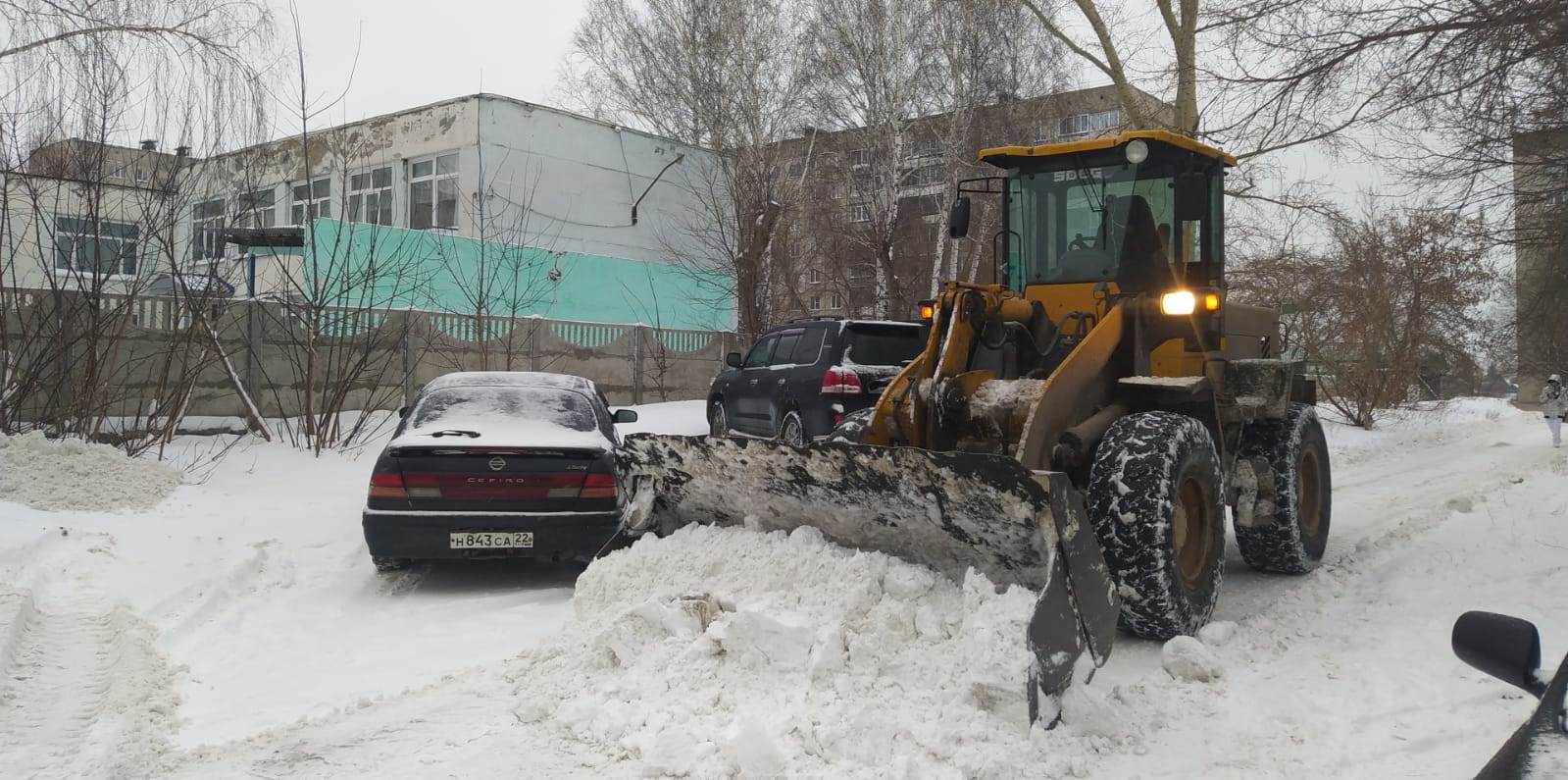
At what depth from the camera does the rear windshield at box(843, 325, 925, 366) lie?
11.5 meters

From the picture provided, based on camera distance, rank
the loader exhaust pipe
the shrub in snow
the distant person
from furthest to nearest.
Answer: the distant person
the loader exhaust pipe
the shrub in snow

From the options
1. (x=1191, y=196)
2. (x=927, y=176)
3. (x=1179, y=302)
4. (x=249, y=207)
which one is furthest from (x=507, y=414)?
(x=927, y=176)

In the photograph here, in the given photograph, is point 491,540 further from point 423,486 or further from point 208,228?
point 208,228

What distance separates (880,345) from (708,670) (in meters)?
7.73

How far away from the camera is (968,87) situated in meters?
20.7

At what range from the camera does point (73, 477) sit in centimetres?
841

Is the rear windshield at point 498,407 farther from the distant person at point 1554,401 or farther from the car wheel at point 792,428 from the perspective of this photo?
the distant person at point 1554,401

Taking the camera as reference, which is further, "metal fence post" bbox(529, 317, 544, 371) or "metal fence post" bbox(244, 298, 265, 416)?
"metal fence post" bbox(529, 317, 544, 371)

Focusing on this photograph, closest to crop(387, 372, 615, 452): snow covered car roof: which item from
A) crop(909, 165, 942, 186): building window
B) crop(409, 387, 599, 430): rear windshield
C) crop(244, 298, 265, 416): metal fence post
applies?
crop(409, 387, 599, 430): rear windshield

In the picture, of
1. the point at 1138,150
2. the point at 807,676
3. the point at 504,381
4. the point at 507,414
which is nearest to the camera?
the point at 807,676

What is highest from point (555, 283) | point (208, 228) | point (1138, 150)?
point (555, 283)

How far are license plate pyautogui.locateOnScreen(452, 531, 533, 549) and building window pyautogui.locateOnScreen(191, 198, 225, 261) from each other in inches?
252

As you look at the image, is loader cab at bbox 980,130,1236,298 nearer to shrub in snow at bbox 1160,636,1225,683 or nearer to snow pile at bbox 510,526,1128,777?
shrub in snow at bbox 1160,636,1225,683

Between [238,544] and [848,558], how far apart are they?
205 inches
